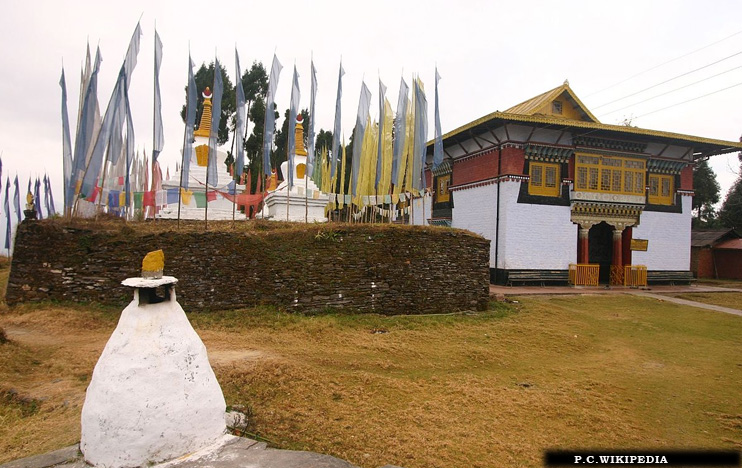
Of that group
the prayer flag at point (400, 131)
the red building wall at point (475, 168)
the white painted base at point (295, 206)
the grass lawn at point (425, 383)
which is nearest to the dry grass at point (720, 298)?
the grass lawn at point (425, 383)

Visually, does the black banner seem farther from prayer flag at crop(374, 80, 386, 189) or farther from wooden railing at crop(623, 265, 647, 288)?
wooden railing at crop(623, 265, 647, 288)

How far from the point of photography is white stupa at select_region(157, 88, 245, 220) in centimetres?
1658

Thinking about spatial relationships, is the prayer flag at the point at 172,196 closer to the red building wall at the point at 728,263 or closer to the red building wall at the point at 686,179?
the red building wall at the point at 686,179

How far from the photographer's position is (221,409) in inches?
160

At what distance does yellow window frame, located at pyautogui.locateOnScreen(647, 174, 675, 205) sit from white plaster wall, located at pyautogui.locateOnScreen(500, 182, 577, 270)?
522 centimetres

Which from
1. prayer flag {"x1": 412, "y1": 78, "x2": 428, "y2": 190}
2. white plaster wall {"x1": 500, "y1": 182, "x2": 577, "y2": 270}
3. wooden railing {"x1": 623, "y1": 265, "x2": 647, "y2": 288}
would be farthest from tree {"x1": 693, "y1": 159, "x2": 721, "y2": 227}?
prayer flag {"x1": 412, "y1": 78, "x2": 428, "y2": 190}

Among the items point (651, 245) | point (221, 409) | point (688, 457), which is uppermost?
point (651, 245)

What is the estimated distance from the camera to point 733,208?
32.3m

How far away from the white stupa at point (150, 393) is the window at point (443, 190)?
64.8ft

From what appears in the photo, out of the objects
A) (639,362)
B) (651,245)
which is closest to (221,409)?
(639,362)

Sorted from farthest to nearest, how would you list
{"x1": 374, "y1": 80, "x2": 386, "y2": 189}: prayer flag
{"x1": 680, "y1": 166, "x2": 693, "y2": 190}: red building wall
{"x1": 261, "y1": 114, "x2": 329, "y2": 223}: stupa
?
{"x1": 680, "y1": 166, "x2": 693, "y2": 190}: red building wall, {"x1": 261, "y1": 114, "x2": 329, "y2": 223}: stupa, {"x1": 374, "y1": 80, "x2": 386, "y2": 189}: prayer flag

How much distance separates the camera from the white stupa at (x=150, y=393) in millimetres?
3557

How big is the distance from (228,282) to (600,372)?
8.65m

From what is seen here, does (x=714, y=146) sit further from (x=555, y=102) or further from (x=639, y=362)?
(x=639, y=362)
